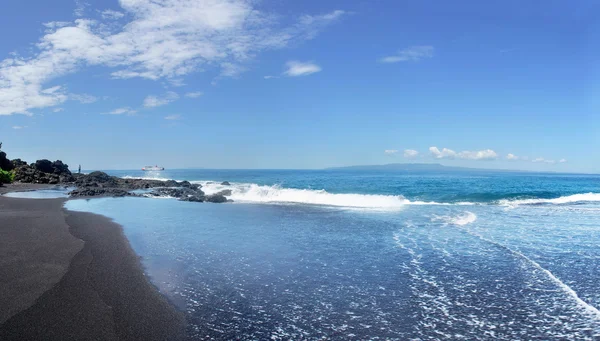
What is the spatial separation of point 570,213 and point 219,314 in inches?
973

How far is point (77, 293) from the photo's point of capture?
7.39 m

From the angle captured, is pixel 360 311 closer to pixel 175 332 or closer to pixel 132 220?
pixel 175 332

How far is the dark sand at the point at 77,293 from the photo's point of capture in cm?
579

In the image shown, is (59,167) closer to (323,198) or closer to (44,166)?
(44,166)

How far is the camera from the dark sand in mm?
5793

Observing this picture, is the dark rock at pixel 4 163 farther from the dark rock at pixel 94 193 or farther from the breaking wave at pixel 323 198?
the breaking wave at pixel 323 198

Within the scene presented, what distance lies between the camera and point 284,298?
762 centimetres

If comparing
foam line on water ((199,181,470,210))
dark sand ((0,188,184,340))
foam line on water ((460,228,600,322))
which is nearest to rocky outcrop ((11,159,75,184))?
foam line on water ((199,181,470,210))

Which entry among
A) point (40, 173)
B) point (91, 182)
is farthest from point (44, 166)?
point (91, 182)

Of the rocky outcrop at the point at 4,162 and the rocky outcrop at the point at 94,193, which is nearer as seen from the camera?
Result: the rocky outcrop at the point at 94,193

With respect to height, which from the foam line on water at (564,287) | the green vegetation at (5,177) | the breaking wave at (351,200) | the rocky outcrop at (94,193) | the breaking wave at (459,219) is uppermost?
the green vegetation at (5,177)

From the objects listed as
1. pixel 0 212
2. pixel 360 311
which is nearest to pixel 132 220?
pixel 0 212

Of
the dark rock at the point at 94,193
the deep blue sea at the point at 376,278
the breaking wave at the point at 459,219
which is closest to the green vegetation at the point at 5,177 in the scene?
the dark rock at the point at 94,193

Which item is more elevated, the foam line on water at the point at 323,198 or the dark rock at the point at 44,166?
the dark rock at the point at 44,166
